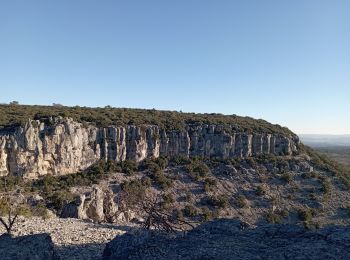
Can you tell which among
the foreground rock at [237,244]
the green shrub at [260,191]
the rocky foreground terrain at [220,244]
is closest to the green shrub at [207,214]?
the green shrub at [260,191]

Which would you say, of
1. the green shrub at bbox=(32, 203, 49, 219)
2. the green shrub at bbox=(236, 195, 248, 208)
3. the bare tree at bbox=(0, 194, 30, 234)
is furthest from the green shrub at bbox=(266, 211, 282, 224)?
the bare tree at bbox=(0, 194, 30, 234)

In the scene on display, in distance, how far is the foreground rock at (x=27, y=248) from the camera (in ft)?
39.9

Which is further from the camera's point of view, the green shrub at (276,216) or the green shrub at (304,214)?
the green shrub at (304,214)

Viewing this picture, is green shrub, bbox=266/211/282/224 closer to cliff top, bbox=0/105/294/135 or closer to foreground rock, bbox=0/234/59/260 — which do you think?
cliff top, bbox=0/105/294/135

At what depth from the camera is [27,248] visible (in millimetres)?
12602

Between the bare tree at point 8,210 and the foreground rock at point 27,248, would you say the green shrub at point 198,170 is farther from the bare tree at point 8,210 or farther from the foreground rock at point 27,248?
the foreground rock at point 27,248

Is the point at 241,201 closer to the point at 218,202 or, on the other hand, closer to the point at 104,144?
the point at 218,202

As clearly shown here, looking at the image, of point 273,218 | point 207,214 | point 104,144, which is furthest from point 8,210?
point 273,218

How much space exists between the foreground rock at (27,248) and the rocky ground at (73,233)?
2.60 metres

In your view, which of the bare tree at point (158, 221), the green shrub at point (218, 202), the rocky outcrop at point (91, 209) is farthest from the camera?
the green shrub at point (218, 202)

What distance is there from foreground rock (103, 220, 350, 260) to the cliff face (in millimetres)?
25975

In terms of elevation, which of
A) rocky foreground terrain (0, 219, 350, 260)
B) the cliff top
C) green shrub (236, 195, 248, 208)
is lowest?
green shrub (236, 195, 248, 208)

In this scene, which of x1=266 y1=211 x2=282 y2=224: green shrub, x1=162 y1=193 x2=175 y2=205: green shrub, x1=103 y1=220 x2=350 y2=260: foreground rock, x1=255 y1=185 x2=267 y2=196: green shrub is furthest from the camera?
x1=255 y1=185 x2=267 y2=196: green shrub

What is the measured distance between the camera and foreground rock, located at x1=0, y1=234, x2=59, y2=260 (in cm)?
1216
